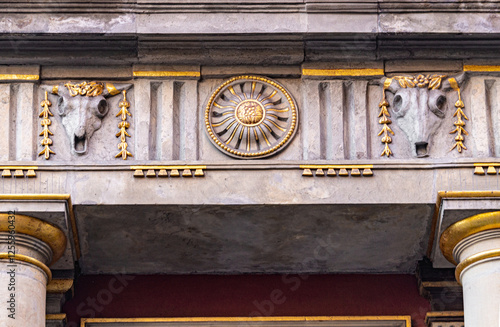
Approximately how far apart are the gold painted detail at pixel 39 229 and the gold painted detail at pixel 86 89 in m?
1.43

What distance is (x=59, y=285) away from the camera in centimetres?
1468

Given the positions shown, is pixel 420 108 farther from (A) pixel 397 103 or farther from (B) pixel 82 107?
(B) pixel 82 107

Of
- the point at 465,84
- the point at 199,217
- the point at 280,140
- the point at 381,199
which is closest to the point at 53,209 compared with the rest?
the point at 199,217

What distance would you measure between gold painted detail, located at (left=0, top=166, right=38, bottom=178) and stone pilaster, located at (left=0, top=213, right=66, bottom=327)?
1.39ft

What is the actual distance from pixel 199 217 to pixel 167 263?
121cm

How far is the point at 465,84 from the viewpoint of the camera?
14281 millimetres

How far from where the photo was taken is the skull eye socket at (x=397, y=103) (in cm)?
1415

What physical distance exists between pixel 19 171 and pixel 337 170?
318cm

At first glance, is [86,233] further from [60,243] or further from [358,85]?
[358,85]

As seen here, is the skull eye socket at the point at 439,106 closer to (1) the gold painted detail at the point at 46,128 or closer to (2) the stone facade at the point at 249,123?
(2) the stone facade at the point at 249,123

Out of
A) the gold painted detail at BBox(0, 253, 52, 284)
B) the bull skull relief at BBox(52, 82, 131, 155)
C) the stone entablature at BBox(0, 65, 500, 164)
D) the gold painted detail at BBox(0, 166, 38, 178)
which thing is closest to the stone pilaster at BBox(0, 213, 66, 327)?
the gold painted detail at BBox(0, 253, 52, 284)

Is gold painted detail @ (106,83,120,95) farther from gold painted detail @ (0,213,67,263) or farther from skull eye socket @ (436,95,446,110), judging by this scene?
skull eye socket @ (436,95,446,110)

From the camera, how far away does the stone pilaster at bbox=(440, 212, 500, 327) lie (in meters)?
13.1

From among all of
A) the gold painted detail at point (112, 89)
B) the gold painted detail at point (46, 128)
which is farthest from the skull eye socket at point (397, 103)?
the gold painted detail at point (46, 128)
